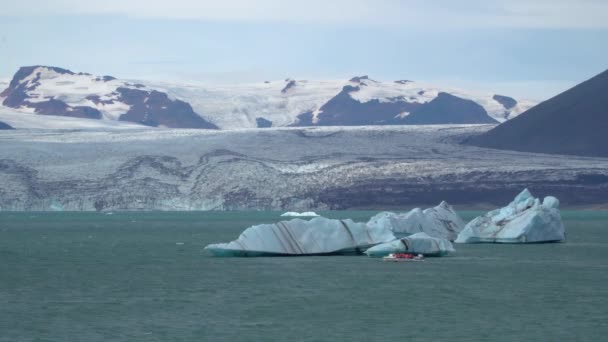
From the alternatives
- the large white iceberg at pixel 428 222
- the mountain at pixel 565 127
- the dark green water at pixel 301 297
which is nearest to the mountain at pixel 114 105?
the mountain at pixel 565 127

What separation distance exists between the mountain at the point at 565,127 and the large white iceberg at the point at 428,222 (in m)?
76.1

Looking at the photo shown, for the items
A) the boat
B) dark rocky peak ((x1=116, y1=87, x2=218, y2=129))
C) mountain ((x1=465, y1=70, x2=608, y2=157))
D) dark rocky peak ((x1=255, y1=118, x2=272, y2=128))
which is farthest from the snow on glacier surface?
the boat

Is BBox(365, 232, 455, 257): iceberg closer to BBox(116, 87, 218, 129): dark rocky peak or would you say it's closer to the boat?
the boat

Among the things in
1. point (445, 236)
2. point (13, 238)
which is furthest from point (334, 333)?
point (13, 238)

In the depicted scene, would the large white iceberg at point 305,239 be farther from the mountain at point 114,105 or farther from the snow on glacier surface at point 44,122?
the mountain at point 114,105

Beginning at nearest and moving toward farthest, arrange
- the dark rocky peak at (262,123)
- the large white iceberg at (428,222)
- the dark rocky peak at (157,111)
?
the large white iceberg at (428,222) < the dark rocky peak at (262,123) < the dark rocky peak at (157,111)

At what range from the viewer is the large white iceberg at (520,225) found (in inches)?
1971

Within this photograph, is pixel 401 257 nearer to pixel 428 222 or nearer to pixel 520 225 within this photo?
pixel 428 222

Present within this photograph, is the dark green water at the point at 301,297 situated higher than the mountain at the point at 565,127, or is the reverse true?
the mountain at the point at 565,127

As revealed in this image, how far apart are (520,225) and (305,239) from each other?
1323 cm

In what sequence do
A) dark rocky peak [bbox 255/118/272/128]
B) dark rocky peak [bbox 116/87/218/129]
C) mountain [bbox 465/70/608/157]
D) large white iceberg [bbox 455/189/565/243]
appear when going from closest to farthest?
1. large white iceberg [bbox 455/189/565/243]
2. mountain [bbox 465/70/608/157]
3. dark rocky peak [bbox 255/118/272/128]
4. dark rocky peak [bbox 116/87/218/129]

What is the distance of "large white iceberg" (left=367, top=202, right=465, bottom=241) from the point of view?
166ft

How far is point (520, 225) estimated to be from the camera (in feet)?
171

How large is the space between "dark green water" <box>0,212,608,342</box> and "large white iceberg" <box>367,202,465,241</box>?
3.50m
